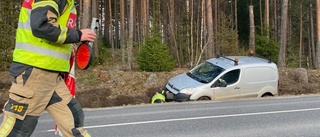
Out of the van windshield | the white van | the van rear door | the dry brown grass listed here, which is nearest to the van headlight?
the white van

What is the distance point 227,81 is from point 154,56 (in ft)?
21.8

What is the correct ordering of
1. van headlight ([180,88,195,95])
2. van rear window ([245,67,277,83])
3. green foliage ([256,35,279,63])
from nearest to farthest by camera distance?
1. van headlight ([180,88,195,95])
2. van rear window ([245,67,277,83])
3. green foliage ([256,35,279,63])

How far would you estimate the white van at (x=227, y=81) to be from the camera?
1066cm

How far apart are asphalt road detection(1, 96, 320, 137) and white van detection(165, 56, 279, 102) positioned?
8.41 ft

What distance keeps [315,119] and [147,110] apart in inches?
131

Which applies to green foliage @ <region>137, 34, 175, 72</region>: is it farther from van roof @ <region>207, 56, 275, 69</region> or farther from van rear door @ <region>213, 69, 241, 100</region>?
van rear door @ <region>213, 69, 241, 100</region>

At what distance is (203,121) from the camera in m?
6.31

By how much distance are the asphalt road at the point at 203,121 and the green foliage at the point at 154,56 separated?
9.12 m

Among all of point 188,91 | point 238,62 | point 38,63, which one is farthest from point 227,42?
point 38,63

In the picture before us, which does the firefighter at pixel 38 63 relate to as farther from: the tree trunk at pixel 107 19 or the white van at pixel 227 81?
the tree trunk at pixel 107 19

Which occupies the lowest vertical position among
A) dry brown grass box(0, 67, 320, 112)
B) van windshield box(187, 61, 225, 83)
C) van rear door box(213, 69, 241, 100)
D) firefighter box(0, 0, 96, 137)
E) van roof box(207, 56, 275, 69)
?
dry brown grass box(0, 67, 320, 112)

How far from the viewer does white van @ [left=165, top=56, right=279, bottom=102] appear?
10664 millimetres

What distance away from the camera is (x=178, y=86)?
10898mm

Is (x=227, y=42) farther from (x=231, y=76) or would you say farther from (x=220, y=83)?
(x=220, y=83)
